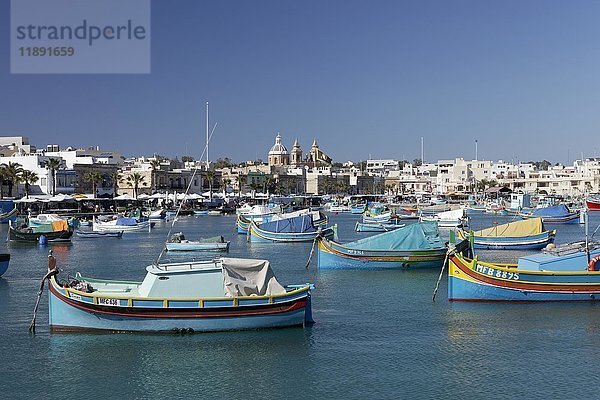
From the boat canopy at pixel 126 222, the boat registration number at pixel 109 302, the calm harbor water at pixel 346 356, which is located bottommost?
the calm harbor water at pixel 346 356

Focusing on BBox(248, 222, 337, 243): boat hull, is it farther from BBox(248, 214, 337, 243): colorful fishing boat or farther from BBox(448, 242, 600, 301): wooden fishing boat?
BBox(448, 242, 600, 301): wooden fishing boat

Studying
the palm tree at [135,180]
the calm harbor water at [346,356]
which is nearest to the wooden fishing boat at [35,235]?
the calm harbor water at [346,356]

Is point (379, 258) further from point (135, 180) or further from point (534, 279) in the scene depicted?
point (135, 180)

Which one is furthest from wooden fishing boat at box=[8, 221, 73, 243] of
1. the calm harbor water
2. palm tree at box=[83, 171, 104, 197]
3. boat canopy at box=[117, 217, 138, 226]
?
palm tree at box=[83, 171, 104, 197]

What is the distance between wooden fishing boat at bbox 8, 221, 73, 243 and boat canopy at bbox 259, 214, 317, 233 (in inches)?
706

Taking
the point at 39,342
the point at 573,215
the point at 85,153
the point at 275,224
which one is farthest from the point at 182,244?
the point at 85,153

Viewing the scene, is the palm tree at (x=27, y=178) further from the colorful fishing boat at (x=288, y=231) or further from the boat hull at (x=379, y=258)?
the boat hull at (x=379, y=258)

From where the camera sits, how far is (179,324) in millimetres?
25016

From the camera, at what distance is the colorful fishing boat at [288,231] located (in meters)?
65.1

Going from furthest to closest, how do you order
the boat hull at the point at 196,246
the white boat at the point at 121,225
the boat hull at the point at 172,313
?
the white boat at the point at 121,225 < the boat hull at the point at 196,246 < the boat hull at the point at 172,313

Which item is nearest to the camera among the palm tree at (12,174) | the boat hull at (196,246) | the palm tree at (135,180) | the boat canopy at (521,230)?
the boat canopy at (521,230)

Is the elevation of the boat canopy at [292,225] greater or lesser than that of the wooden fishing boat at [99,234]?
greater

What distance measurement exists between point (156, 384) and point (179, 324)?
13.0 ft

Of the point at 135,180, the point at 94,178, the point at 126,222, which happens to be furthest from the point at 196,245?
the point at 135,180
